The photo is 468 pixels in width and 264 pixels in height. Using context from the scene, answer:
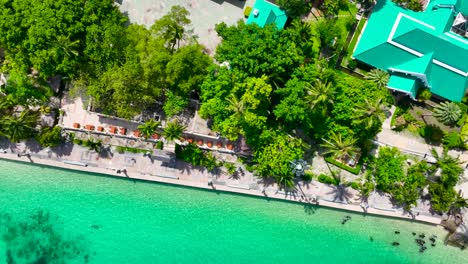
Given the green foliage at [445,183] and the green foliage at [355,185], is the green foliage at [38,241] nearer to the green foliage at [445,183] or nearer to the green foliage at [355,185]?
the green foliage at [355,185]

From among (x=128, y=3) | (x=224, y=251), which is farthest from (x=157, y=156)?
(x=128, y=3)

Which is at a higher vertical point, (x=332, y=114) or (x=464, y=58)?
(x=464, y=58)

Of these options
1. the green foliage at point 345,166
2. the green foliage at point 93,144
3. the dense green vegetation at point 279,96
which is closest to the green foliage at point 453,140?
the dense green vegetation at point 279,96

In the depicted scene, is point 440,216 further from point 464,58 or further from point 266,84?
point 266,84

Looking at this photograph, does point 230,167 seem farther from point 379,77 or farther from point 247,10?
point 379,77

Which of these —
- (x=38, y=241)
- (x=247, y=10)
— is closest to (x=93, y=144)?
(x=38, y=241)

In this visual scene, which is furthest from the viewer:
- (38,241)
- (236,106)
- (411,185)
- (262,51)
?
(411,185)

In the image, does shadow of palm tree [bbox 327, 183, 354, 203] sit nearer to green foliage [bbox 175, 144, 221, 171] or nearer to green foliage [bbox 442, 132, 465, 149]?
green foliage [bbox 442, 132, 465, 149]
